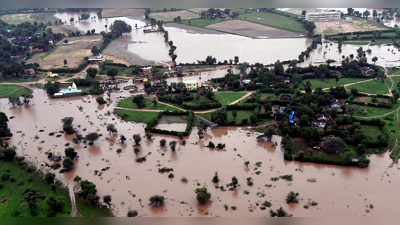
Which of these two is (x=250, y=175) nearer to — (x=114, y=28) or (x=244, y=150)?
(x=244, y=150)

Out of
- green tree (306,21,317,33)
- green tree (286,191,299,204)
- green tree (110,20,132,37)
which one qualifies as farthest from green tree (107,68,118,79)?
green tree (306,21,317,33)

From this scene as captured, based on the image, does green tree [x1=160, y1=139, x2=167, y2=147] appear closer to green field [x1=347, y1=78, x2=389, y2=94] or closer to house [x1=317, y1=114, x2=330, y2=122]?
house [x1=317, y1=114, x2=330, y2=122]

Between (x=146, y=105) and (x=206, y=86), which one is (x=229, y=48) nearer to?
(x=206, y=86)

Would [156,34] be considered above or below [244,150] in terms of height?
above

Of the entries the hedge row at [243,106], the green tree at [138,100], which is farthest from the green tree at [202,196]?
the green tree at [138,100]

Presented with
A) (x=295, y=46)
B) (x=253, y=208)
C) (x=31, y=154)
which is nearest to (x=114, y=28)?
(x=295, y=46)

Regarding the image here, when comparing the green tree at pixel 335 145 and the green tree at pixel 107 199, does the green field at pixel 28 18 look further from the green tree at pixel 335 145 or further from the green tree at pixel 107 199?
the green tree at pixel 335 145
